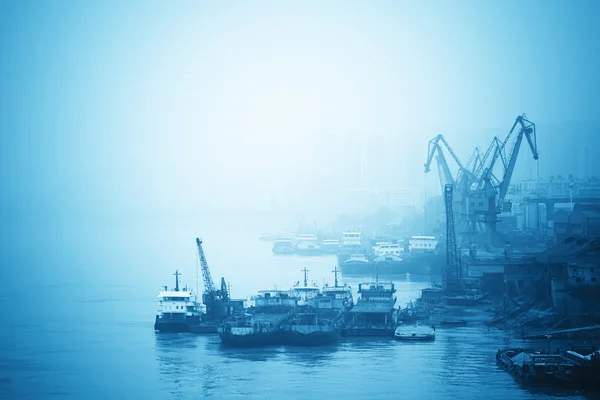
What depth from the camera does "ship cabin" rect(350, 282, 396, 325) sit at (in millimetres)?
17516

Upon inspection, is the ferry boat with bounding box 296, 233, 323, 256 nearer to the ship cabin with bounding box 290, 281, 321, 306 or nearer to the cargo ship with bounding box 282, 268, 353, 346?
the ship cabin with bounding box 290, 281, 321, 306

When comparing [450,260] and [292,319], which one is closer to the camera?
[292,319]

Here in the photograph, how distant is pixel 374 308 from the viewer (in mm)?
18094

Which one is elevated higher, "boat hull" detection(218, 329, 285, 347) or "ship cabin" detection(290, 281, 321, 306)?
"ship cabin" detection(290, 281, 321, 306)

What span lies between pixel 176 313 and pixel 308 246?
27146 millimetres

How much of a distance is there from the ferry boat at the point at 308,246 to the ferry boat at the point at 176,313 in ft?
84.3

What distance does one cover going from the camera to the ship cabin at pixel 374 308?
17.5 meters

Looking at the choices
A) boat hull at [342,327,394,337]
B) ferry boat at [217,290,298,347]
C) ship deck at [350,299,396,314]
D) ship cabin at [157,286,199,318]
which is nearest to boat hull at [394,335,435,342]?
boat hull at [342,327,394,337]

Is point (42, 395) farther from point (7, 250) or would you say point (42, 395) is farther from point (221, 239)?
point (221, 239)

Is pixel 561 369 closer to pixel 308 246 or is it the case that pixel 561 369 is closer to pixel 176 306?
pixel 176 306

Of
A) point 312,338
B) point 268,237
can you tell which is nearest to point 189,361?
point 312,338

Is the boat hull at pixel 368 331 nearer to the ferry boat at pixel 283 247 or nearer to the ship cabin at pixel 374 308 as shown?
the ship cabin at pixel 374 308

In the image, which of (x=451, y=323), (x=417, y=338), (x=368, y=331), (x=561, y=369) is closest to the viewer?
(x=561, y=369)

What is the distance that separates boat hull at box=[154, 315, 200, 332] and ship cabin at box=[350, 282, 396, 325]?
9.60ft
